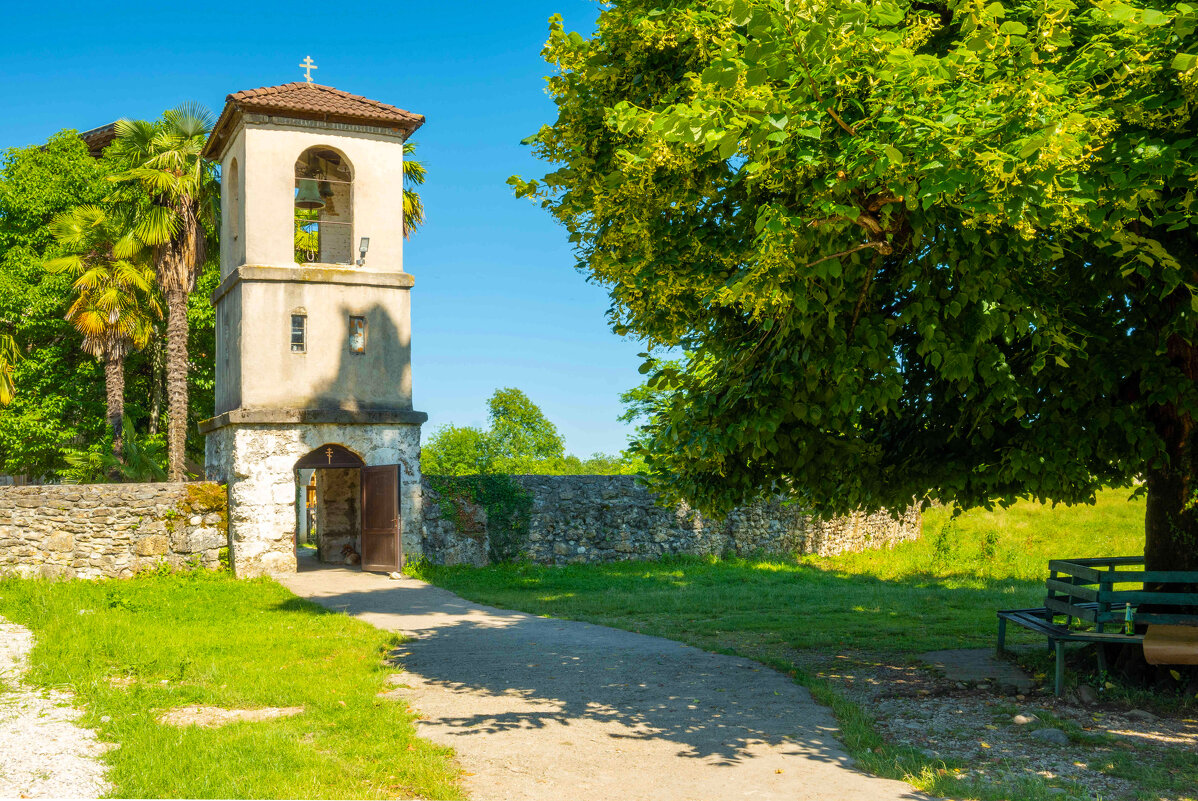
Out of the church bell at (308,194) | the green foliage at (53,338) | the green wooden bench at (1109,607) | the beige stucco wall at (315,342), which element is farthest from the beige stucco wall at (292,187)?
the green wooden bench at (1109,607)

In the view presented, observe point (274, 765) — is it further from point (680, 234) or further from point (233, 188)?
point (233, 188)

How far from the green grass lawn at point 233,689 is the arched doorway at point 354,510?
3576mm

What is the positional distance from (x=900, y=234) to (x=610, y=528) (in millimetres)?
15652

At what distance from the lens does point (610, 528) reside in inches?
861

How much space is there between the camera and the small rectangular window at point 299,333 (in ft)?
60.9

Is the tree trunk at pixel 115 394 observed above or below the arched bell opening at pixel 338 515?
above

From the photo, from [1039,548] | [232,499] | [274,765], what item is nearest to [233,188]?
[232,499]

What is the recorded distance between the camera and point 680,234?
7.06 meters

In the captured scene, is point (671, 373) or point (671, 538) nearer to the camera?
point (671, 373)

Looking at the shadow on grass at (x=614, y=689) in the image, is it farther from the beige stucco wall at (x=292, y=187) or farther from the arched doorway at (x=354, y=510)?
the beige stucco wall at (x=292, y=187)

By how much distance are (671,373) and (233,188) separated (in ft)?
49.1

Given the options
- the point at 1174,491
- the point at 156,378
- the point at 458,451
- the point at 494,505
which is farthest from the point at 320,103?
the point at 458,451

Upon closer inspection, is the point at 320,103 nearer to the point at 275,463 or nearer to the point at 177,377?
the point at 275,463

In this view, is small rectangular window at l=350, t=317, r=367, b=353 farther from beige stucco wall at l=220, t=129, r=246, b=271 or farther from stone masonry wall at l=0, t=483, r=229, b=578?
stone masonry wall at l=0, t=483, r=229, b=578
